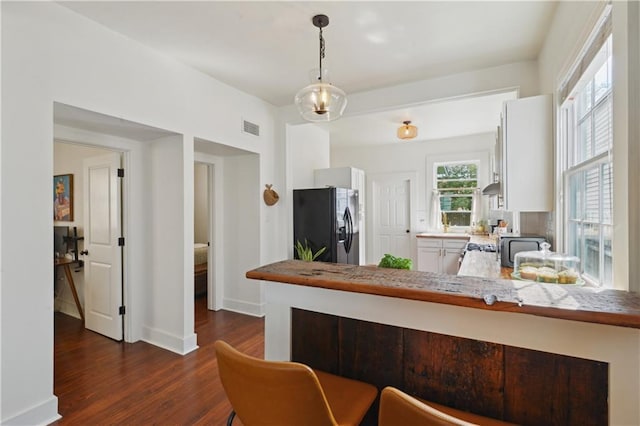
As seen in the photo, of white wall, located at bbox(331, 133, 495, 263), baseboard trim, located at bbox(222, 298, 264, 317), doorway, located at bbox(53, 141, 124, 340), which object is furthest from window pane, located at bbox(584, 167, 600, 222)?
white wall, located at bbox(331, 133, 495, 263)

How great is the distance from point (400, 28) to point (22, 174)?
268 cm

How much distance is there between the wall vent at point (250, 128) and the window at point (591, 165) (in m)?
2.93

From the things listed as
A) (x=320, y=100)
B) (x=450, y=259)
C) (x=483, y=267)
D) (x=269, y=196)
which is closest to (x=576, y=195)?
(x=483, y=267)

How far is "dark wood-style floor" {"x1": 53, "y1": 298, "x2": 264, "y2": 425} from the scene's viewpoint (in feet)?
6.67

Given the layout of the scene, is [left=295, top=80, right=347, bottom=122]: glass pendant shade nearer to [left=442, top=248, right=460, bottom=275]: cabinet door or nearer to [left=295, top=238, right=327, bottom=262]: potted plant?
[left=295, top=238, right=327, bottom=262]: potted plant

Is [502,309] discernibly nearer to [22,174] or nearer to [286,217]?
[22,174]

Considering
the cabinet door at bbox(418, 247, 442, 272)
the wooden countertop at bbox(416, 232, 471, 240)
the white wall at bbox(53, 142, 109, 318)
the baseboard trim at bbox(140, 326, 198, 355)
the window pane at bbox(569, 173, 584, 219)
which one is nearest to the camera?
the window pane at bbox(569, 173, 584, 219)

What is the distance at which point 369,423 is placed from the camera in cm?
120

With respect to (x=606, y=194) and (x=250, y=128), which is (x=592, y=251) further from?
(x=250, y=128)

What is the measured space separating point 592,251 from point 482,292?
1.26m

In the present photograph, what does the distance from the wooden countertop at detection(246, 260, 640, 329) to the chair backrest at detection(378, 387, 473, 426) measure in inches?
12.9

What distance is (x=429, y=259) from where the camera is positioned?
5.42m

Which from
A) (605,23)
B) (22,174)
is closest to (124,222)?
(22,174)

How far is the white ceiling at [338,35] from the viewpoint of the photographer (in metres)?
2.08
